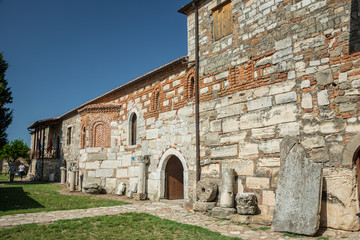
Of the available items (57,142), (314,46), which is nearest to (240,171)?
(314,46)

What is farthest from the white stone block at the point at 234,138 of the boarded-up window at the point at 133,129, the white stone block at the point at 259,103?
the boarded-up window at the point at 133,129

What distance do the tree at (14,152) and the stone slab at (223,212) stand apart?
1145 inches

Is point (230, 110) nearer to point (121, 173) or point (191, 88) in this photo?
point (191, 88)

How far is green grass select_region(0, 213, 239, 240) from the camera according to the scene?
16.1 feet

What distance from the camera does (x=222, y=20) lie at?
802 cm

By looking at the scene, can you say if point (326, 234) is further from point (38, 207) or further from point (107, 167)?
point (107, 167)

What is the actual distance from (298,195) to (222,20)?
200 inches

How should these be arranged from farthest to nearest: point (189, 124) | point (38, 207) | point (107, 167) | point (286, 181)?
point (107, 167)
point (189, 124)
point (38, 207)
point (286, 181)

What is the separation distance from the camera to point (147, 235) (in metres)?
5.02

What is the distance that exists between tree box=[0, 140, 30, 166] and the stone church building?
23.8 metres

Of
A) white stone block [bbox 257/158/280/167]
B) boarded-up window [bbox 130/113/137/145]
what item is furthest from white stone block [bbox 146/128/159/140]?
white stone block [bbox 257/158/280/167]

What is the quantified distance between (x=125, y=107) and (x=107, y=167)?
2679 millimetres

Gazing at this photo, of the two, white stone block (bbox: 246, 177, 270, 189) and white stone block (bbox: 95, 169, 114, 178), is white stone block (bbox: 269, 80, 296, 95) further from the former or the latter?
white stone block (bbox: 95, 169, 114, 178)

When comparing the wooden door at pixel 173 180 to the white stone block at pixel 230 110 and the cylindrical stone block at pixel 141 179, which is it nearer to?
the cylindrical stone block at pixel 141 179
